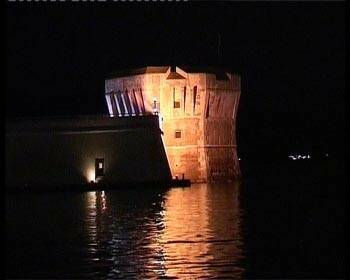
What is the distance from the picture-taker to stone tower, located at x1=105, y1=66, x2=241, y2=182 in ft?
104

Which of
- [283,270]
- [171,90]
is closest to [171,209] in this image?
[283,270]

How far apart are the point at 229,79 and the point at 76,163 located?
6.63 m

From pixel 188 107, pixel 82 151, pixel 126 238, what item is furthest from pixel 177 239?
pixel 188 107

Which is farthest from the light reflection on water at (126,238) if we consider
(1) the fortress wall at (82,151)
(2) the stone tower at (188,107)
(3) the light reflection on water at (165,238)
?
(2) the stone tower at (188,107)

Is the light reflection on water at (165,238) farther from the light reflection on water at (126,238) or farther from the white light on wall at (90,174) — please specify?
the white light on wall at (90,174)

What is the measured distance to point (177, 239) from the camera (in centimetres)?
1322

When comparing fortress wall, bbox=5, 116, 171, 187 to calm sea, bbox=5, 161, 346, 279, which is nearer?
calm sea, bbox=5, 161, 346, 279

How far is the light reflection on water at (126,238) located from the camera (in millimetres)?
10344

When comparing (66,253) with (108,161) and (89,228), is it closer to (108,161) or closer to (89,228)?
(89,228)

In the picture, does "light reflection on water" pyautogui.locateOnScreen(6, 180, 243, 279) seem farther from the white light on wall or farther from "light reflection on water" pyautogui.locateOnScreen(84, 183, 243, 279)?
the white light on wall

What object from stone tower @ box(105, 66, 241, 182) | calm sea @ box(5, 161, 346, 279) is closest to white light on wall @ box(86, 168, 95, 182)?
stone tower @ box(105, 66, 241, 182)

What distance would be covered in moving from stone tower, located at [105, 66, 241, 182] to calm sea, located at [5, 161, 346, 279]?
920 centimetres

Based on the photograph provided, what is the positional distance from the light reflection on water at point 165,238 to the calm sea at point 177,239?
1cm

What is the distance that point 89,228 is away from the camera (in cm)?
1539
